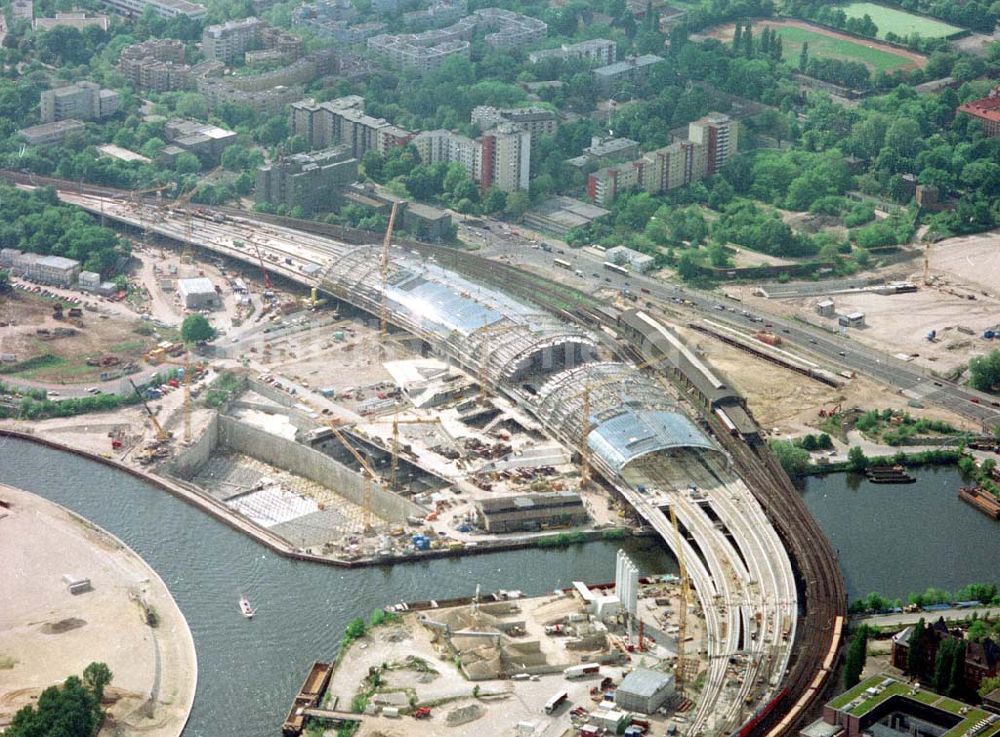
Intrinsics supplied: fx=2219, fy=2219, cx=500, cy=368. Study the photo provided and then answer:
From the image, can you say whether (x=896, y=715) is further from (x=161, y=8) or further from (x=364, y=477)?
(x=161, y=8)

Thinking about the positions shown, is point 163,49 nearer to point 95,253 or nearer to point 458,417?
point 95,253

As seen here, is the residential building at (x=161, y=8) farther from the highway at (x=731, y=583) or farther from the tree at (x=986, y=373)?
the tree at (x=986, y=373)

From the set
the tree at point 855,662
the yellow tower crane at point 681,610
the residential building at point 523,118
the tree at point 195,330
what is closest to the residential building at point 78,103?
the residential building at point 523,118

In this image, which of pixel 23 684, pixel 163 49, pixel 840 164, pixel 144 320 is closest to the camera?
pixel 23 684

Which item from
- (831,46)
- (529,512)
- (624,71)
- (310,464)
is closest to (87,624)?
(310,464)

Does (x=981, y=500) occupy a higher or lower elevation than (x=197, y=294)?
lower

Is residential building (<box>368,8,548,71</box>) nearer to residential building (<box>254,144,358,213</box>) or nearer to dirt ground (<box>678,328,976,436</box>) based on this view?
residential building (<box>254,144,358,213</box>)

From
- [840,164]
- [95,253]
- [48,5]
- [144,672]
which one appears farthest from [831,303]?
[48,5]
